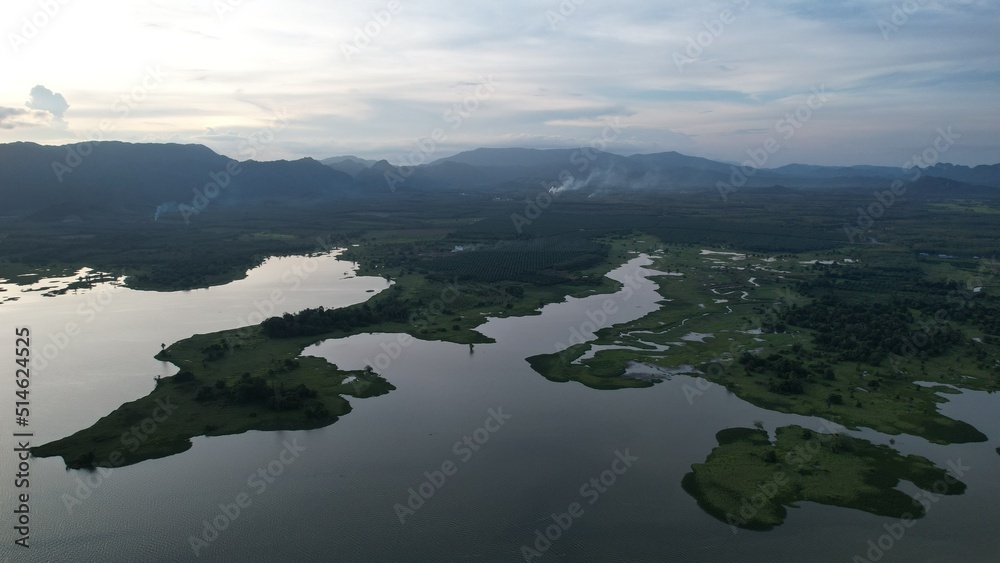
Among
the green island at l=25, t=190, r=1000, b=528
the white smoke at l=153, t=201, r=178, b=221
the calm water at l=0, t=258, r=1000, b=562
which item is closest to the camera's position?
the calm water at l=0, t=258, r=1000, b=562

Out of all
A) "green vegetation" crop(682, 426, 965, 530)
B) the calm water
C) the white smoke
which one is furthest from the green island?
the white smoke

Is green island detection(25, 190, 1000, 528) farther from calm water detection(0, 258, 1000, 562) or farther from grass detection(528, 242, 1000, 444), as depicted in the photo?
calm water detection(0, 258, 1000, 562)

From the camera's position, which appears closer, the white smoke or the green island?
the green island

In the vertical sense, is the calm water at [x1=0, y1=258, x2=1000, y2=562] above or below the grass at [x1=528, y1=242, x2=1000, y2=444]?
below

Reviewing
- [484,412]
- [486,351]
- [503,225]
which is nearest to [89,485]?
[484,412]

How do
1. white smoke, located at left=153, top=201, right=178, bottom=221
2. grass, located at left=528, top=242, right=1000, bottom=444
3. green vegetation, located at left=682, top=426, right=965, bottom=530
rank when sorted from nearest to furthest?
green vegetation, located at left=682, top=426, right=965, bottom=530 < grass, located at left=528, top=242, right=1000, bottom=444 < white smoke, located at left=153, top=201, right=178, bottom=221

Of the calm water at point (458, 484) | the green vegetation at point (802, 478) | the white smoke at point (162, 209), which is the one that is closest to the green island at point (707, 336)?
the green vegetation at point (802, 478)

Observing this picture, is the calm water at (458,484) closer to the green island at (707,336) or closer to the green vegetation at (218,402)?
the green vegetation at (218,402)

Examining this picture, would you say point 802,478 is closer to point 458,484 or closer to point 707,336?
point 458,484
